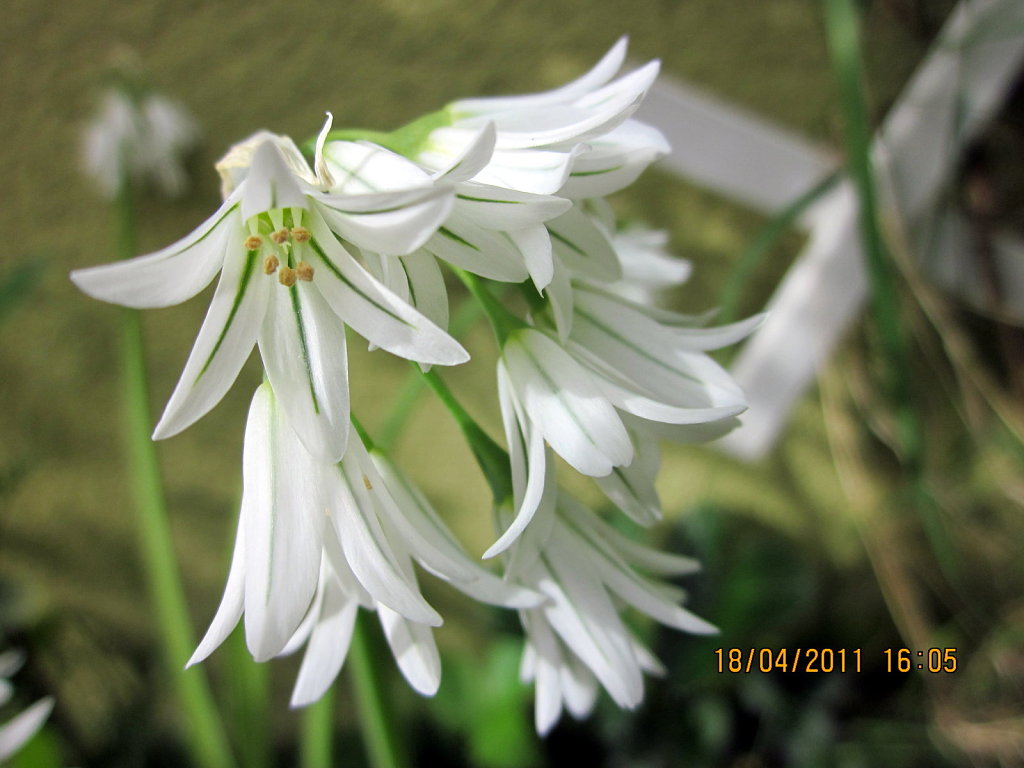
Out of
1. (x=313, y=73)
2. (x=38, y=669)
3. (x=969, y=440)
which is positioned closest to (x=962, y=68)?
(x=969, y=440)

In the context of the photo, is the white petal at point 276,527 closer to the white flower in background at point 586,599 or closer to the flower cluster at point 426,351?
the flower cluster at point 426,351

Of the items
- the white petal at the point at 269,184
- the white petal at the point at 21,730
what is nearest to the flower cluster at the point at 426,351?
the white petal at the point at 269,184

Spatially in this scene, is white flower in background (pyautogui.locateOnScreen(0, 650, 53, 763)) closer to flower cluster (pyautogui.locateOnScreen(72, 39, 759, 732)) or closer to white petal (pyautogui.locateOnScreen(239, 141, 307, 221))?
flower cluster (pyautogui.locateOnScreen(72, 39, 759, 732))

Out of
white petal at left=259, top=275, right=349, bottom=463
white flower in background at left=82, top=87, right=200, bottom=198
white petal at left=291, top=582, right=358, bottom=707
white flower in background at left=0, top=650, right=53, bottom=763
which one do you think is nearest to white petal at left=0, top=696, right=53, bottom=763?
white flower in background at left=0, top=650, right=53, bottom=763

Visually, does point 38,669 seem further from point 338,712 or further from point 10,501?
point 338,712
